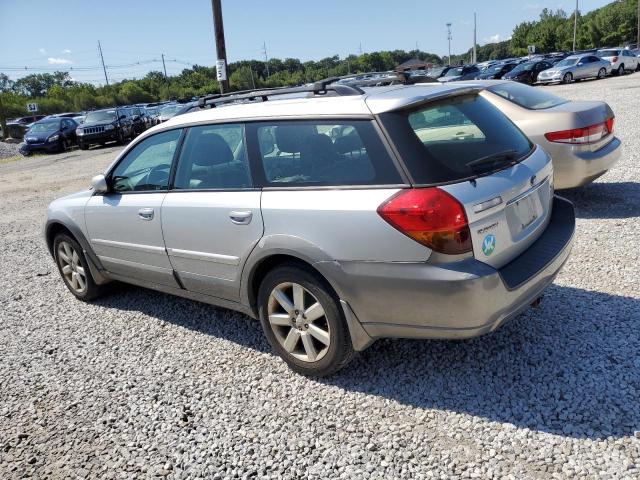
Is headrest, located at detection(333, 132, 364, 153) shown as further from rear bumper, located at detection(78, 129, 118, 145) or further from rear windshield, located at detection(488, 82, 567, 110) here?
rear bumper, located at detection(78, 129, 118, 145)

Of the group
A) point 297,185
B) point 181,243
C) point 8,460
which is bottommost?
point 8,460

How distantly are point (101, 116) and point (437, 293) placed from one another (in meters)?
24.6

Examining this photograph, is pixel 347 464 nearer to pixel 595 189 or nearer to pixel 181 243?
pixel 181 243

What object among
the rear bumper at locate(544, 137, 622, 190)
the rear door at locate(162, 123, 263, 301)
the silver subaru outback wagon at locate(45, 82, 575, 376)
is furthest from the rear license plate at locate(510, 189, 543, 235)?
the rear bumper at locate(544, 137, 622, 190)

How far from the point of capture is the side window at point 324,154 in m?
2.93

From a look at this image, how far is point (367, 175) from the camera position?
294 centimetres

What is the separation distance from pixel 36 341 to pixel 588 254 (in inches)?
195

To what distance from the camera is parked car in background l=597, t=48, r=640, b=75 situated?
3231 centimetres

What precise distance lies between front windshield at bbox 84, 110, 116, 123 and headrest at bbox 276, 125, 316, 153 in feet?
74.7

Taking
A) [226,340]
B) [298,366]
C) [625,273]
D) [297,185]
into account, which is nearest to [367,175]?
[297,185]

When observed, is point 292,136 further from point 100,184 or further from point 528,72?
point 528,72

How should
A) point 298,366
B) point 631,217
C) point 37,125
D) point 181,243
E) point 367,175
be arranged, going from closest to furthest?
1. point 367,175
2. point 298,366
3. point 181,243
4. point 631,217
5. point 37,125

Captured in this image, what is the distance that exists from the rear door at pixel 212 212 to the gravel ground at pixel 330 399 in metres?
0.63

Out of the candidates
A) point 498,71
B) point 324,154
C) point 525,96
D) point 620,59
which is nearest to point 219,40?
point 525,96
